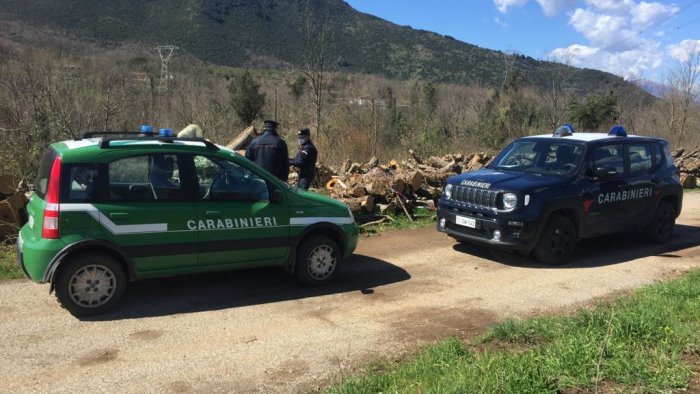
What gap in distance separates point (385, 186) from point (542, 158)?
11.1 ft

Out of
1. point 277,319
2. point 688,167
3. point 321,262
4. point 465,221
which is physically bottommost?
point 277,319

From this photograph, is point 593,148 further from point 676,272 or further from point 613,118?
point 613,118

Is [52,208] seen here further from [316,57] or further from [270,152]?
[316,57]

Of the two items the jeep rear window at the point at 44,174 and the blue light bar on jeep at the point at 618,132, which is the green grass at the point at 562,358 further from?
the blue light bar on jeep at the point at 618,132

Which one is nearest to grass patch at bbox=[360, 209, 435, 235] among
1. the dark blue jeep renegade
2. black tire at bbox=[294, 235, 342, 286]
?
the dark blue jeep renegade

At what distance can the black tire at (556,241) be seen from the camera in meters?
8.05

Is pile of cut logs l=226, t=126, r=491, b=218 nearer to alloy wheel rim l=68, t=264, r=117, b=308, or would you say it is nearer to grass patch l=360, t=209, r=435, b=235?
grass patch l=360, t=209, r=435, b=235

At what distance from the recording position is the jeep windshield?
28.0 feet

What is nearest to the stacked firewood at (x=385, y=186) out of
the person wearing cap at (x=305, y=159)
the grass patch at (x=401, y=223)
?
the grass patch at (x=401, y=223)

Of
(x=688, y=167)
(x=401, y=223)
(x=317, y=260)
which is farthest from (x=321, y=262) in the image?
(x=688, y=167)

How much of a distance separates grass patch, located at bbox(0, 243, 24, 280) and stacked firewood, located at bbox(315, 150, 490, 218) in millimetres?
5479

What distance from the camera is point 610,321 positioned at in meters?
4.81

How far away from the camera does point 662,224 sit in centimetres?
981

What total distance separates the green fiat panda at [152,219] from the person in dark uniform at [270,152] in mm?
2183
